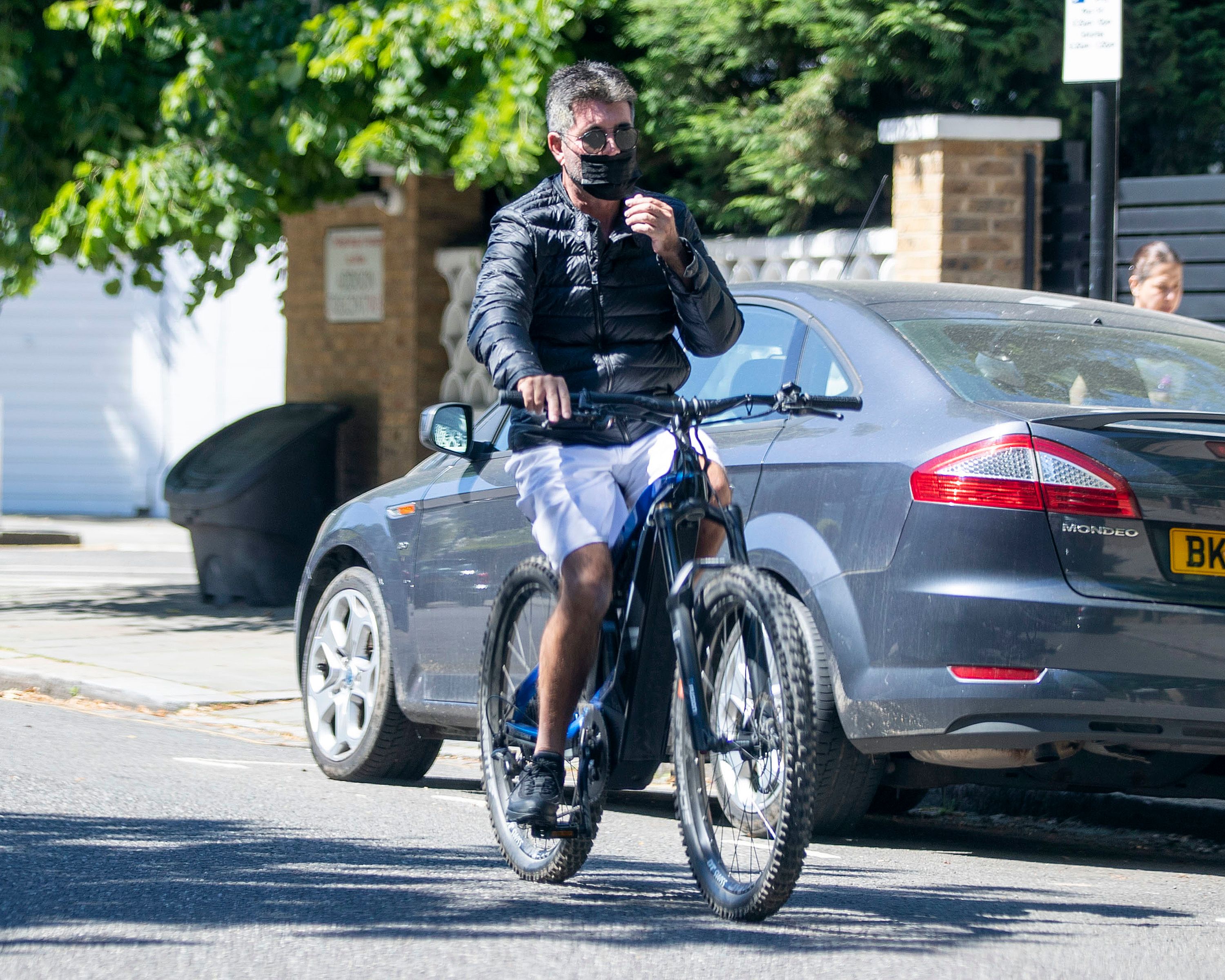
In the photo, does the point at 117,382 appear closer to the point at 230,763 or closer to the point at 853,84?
the point at 853,84

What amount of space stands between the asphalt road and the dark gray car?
35cm

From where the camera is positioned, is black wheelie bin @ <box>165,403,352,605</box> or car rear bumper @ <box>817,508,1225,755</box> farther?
black wheelie bin @ <box>165,403,352,605</box>

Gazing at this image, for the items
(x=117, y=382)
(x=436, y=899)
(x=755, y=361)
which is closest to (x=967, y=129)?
(x=755, y=361)

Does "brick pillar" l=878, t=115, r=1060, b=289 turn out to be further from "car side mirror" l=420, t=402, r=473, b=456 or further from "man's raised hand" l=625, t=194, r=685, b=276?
"man's raised hand" l=625, t=194, r=685, b=276

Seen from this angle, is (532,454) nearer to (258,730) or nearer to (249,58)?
(258,730)

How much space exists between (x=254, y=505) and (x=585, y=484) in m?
8.40

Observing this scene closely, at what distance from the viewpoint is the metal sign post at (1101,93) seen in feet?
27.5

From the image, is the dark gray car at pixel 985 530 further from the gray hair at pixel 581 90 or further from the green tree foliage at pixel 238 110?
the green tree foliage at pixel 238 110

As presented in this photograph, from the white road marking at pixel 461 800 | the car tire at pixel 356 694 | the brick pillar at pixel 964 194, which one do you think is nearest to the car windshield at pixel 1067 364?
the white road marking at pixel 461 800

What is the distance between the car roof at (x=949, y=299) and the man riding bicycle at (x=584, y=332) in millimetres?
1068

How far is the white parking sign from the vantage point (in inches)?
329

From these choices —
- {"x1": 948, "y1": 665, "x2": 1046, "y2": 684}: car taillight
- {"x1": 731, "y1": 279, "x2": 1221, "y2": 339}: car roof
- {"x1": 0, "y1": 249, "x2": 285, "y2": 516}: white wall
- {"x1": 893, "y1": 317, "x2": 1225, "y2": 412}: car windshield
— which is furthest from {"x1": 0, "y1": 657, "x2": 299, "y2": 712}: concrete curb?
{"x1": 0, "y1": 249, "x2": 285, "y2": 516}: white wall

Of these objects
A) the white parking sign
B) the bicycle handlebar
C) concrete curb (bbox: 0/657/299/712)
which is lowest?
concrete curb (bbox: 0/657/299/712)

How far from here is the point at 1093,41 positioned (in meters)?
8.42
